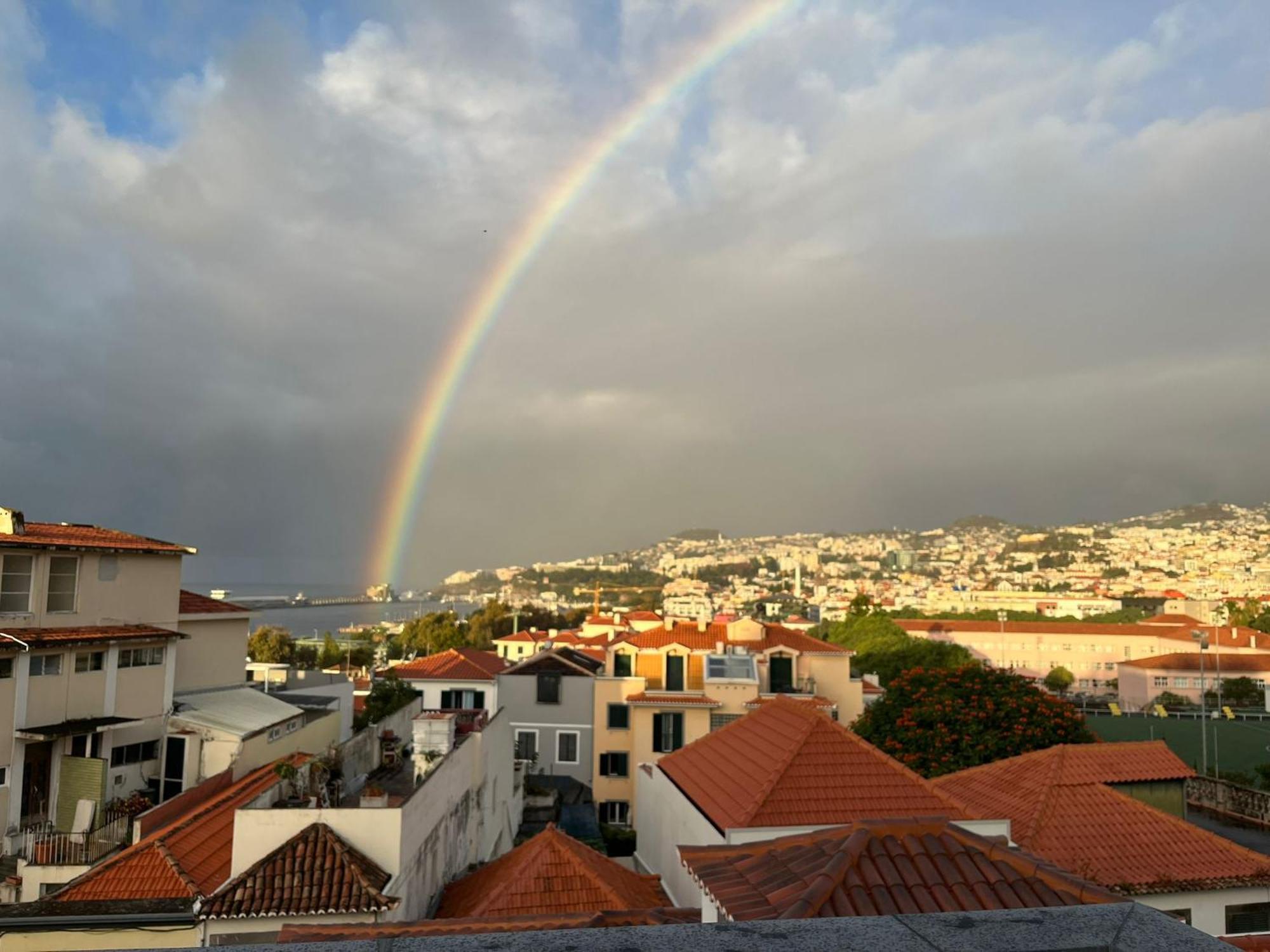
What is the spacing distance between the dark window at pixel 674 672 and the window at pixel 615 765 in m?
3.18

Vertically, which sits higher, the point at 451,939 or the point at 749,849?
the point at 451,939

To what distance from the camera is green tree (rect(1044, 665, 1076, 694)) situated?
8212 centimetres

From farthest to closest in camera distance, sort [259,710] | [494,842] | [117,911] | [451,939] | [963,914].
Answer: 1. [259,710]
2. [494,842]
3. [117,911]
4. [963,914]
5. [451,939]

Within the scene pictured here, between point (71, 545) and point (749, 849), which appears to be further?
point (71, 545)

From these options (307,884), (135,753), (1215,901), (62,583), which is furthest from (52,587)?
(1215,901)

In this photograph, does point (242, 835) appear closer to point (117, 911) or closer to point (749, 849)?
point (117, 911)

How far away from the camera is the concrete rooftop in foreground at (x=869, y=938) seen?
239cm

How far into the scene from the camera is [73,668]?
55.7 feet

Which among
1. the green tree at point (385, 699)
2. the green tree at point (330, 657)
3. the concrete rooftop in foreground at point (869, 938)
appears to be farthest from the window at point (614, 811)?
the green tree at point (330, 657)

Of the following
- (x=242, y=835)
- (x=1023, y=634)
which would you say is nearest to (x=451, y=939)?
(x=242, y=835)

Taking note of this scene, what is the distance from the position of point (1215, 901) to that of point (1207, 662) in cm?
7478

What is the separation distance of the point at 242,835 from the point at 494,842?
9127 mm

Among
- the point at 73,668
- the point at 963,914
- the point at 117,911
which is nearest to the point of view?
the point at 963,914

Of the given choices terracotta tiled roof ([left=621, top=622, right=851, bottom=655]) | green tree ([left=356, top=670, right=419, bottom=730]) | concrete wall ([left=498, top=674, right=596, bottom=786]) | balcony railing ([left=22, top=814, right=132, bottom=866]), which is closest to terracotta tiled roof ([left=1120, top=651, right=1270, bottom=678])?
terracotta tiled roof ([left=621, top=622, right=851, bottom=655])
